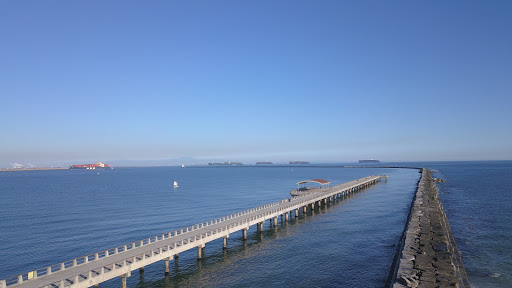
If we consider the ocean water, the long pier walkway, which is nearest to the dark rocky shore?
the ocean water

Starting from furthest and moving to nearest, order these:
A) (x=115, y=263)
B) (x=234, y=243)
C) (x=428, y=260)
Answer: (x=234, y=243), (x=428, y=260), (x=115, y=263)

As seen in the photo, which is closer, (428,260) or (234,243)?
(428,260)

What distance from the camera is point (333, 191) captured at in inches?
3268

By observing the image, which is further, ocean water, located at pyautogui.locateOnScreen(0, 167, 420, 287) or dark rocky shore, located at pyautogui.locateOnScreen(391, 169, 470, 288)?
Result: ocean water, located at pyautogui.locateOnScreen(0, 167, 420, 287)

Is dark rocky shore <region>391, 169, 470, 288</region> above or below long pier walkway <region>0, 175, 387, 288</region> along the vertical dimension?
below

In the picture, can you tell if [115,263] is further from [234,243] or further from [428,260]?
[428,260]

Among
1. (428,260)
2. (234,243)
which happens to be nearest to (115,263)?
(234,243)

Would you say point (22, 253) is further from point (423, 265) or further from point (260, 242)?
point (423, 265)

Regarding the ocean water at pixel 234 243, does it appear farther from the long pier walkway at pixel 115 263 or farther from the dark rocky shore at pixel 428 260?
the dark rocky shore at pixel 428 260

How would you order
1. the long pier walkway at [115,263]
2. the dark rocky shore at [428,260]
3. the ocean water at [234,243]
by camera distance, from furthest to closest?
the ocean water at [234,243] < the dark rocky shore at [428,260] < the long pier walkway at [115,263]

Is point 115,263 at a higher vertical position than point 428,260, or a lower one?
higher

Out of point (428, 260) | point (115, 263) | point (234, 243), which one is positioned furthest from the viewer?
point (234, 243)

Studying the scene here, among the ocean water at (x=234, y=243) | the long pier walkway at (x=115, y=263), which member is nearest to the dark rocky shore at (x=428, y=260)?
the ocean water at (x=234, y=243)

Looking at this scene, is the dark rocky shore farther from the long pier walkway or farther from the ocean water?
the long pier walkway
